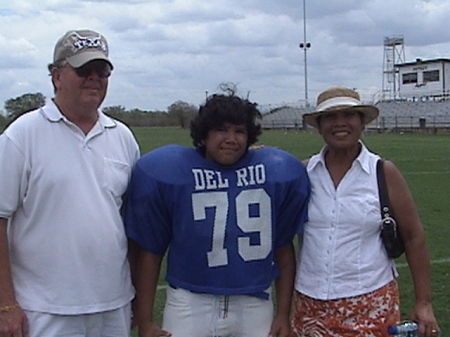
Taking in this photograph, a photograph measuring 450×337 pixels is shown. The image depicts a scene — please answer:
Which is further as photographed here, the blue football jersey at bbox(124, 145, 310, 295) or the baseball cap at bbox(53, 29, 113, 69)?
the blue football jersey at bbox(124, 145, 310, 295)

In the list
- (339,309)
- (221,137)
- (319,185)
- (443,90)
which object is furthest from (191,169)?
(443,90)

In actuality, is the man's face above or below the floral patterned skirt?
above

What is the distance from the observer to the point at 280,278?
11.7 ft

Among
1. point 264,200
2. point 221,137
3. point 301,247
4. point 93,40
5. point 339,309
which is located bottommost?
point 339,309

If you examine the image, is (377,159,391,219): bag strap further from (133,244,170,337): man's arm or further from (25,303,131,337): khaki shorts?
(25,303,131,337): khaki shorts

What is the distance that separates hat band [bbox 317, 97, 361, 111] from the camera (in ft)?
11.3

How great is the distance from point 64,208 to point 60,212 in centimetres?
2

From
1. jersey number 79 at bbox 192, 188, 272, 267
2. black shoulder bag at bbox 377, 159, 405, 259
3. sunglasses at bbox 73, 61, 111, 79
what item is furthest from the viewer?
black shoulder bag at bbox 377, 159, 405, 259

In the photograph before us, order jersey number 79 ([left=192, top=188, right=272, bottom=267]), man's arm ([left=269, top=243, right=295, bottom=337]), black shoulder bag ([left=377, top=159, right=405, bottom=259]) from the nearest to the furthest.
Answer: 1. jersey number 79 ([left=192, top=188, right=272, bottom=267])
2. black shoulder bag ([left=377, top=159, right=405, bottom=259])
3. man's arm ([left=269, top=243, right=295, bottom=337])

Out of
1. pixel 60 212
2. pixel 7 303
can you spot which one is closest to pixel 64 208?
pixel 60 212

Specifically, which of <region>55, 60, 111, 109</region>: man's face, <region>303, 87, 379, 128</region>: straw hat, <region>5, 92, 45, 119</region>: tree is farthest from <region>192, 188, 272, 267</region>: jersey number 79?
<region>5, 92, 45, 119</region>: tree

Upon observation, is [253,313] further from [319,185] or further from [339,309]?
[319,185]

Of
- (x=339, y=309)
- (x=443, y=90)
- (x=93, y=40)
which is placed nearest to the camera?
(x=93, y=40)

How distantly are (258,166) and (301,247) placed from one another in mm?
506
